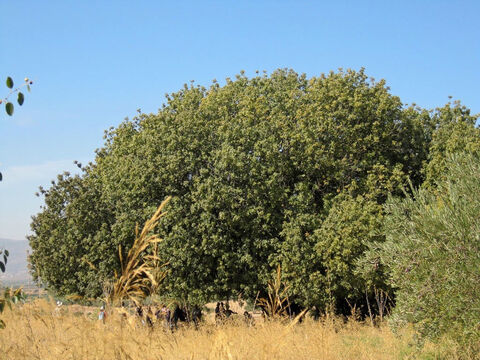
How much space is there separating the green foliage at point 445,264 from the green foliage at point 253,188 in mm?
12571

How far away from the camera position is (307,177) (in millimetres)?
28547

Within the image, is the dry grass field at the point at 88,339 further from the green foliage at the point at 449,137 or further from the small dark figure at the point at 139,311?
the green foliage at the point at 449,137

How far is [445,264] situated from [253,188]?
54.3ft

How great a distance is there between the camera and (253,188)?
87.2ft

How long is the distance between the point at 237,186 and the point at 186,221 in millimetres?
3377

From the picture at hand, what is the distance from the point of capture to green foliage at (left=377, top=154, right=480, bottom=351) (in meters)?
10.1

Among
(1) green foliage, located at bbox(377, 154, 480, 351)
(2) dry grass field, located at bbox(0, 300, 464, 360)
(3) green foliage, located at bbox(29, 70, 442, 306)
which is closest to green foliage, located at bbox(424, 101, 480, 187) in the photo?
(3) green foliage, located at bbox(29, 70, 442, 306)

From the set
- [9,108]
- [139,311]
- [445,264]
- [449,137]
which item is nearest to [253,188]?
[449,137]

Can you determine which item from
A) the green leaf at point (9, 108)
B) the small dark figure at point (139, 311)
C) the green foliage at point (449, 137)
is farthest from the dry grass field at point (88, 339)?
the green foliage at point (449, 137)

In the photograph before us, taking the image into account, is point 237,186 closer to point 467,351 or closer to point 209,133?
point 209,133

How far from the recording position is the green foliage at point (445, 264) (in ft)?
33.0

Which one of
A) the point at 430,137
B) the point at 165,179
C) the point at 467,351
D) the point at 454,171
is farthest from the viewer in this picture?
the point at 430,137

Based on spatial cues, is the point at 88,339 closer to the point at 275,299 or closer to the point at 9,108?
the point at 9,108

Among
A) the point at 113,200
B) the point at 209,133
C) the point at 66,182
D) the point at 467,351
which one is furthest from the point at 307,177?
the point at 467,351
